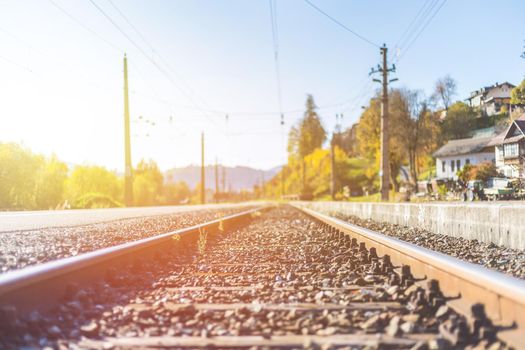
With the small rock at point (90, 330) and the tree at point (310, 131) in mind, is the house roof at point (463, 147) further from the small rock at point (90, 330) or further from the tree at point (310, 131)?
the small rock at point (90, 330)

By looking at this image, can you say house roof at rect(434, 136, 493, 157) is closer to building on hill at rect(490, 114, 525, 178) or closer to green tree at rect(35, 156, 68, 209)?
building on hill at rect(490, 114, 525, 178)

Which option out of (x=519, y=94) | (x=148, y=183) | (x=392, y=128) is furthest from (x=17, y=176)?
(x=148, y=183)

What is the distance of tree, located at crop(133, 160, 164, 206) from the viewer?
7994 cm

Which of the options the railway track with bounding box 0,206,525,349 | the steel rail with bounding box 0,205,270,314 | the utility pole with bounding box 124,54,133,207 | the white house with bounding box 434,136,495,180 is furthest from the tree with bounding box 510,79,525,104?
the white house with bounding box 434,136,495,180

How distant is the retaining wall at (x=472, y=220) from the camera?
623 cm

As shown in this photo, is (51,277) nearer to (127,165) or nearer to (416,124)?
(127,165)

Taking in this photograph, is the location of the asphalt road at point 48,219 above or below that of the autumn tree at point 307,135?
below

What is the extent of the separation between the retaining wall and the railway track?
6.48 ft

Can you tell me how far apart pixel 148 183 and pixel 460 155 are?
54.2 meters

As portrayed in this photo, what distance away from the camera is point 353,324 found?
3.01 m

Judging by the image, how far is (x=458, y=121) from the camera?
202 ft

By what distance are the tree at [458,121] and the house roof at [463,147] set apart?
4.30 feet

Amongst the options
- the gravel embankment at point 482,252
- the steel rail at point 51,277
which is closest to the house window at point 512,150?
the gravel embankment at point 482,252

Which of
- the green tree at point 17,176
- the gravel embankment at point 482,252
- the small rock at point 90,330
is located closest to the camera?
the small rock at point 90,330
